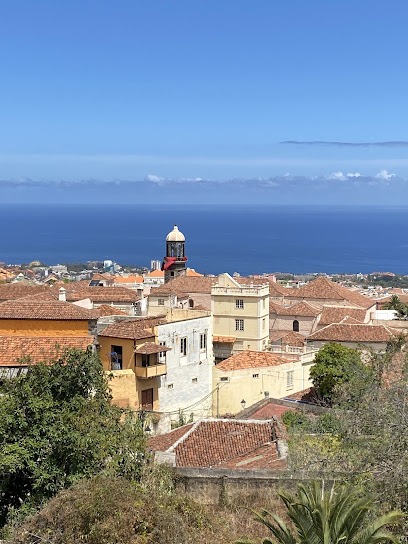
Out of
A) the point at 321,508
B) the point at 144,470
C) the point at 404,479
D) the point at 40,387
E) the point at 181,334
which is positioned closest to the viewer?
the point at 321,508

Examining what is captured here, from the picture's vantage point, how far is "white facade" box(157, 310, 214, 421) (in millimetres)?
32125

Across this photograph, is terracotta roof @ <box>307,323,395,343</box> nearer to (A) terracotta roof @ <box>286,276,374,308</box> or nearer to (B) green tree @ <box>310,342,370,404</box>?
(B) green tree @ <box>310,342,370,404</box>

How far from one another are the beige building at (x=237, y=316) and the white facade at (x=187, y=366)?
1292cm

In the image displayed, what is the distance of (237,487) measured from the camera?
17.2 meters

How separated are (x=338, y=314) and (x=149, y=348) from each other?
24005mm

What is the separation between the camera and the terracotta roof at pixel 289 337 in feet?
156

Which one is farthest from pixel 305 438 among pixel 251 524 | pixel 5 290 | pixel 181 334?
pixel 5 290

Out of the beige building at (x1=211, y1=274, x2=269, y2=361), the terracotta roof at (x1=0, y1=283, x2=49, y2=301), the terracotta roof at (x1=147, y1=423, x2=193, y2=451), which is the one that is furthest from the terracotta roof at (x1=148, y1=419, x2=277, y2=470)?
the beige building at (x1=211, y1=274, x2=269, y2=361)

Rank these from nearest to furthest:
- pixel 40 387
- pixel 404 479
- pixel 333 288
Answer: pixel 404 479 < pixel 40 387 < pixel 333 288

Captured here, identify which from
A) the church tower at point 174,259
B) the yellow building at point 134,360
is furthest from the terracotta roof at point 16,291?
the church tower at point 174,259

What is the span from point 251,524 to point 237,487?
1.46 metres

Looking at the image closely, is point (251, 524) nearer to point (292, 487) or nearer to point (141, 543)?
point (292, 487)

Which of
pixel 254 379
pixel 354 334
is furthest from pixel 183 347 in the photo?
pixel 354 334

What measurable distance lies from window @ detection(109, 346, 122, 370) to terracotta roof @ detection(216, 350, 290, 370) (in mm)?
7284
